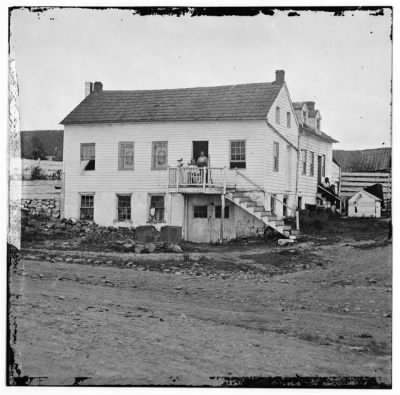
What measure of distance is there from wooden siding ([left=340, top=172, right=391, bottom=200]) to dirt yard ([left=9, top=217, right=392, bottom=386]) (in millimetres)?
1089

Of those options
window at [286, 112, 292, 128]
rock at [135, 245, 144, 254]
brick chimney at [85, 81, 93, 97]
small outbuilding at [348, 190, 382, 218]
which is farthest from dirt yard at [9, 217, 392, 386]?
brick chimney at [85, 81, 93, 97]

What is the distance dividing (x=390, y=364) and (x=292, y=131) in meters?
6.70

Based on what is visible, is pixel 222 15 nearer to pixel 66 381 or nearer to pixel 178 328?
pixel 178 328

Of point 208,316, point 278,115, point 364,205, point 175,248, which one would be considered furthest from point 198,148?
point 208,316

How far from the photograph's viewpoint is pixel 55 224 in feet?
53.8

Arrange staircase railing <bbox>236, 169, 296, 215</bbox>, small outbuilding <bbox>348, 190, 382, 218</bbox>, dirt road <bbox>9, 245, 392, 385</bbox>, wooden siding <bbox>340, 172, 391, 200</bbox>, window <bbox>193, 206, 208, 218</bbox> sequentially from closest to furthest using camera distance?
1. dirt road <bbox>9, 245, 392, 385</bbox>
2. wooden siding <bbox>340, 172, 391, 200</bbox>
3. small outbuilding <bbox>348, 190, 382, 218</bbox>
4. staircase railing <bbox>236, 169, 296, 215</bbox>
5. window <bbox>193, 206, 208, 218</bbox>

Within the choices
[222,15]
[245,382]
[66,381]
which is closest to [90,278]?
[66,381]

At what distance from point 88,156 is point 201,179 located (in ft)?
8.36

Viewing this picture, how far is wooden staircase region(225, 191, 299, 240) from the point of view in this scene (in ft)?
54.5

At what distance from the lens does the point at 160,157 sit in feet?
55.3

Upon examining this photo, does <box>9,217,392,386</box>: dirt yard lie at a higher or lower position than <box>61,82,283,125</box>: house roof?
lower

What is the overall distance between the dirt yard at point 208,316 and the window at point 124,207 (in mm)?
979

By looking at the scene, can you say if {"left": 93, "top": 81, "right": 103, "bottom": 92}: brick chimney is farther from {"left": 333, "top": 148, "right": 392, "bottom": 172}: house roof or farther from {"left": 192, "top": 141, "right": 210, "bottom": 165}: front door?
{"left": 333, "top": 148, "right": 392, "bottom": 172}: house roof

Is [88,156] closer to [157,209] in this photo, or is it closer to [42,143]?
[42,143]
